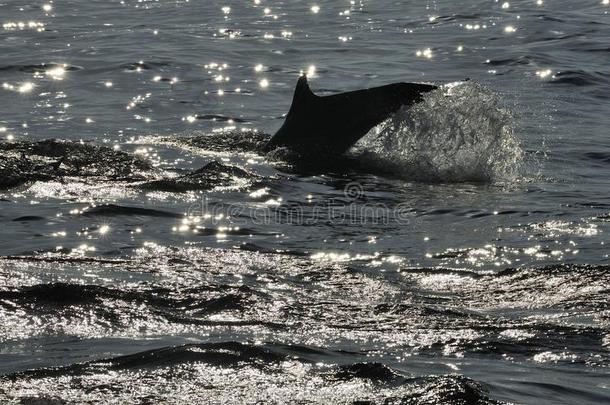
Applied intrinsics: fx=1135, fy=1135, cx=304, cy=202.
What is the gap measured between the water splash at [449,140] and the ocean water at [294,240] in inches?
1.2

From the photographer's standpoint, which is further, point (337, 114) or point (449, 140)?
point (449, 140)

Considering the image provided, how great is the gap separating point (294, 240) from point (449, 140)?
4071mm

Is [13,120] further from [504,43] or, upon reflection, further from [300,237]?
[504,43]

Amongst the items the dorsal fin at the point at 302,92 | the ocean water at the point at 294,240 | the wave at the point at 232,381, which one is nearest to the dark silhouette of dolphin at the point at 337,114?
the dorsal fin at the point at 302,92

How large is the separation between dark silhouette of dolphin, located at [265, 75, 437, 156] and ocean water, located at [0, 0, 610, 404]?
28cm

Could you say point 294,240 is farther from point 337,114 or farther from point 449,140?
point 449,140

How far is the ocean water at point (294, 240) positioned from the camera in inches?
248

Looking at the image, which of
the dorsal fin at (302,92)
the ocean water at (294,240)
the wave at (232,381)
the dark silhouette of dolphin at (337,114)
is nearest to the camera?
the wave at (232,381)

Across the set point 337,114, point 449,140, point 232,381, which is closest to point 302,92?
point 337,114

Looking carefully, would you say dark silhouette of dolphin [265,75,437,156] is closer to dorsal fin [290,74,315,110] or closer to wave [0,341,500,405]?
dorsal fin [290,74,315,110]

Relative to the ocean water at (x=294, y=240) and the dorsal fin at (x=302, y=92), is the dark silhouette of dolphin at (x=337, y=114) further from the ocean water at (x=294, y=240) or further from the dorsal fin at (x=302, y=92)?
the ocean water at (x=294, y=240)

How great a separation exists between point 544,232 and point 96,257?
395cm

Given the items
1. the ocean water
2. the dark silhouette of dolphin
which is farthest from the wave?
the dark silhouette of dolphin

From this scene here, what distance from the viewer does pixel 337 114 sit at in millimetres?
13211
